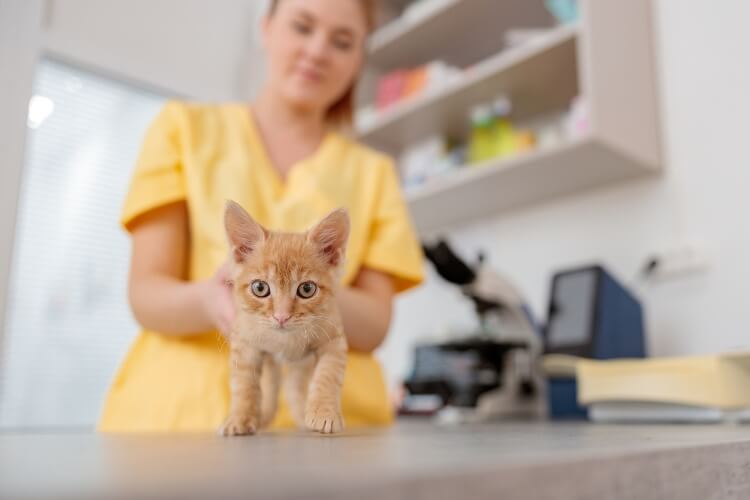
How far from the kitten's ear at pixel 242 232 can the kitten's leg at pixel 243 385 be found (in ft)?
0.28

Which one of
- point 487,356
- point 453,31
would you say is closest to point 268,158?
point 487,356

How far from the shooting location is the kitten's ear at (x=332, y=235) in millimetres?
477

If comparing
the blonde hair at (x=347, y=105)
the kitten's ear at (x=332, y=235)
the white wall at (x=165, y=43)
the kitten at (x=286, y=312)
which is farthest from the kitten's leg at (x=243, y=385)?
the white wall at (x=165, y=43)

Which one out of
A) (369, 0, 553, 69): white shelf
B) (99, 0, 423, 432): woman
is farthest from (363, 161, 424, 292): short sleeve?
(369, 0, 553, 69): white shelf

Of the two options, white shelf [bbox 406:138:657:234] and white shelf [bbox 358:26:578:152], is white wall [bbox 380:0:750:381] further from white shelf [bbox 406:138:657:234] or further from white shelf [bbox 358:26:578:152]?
white shelf [bbox 358:26:578:152]

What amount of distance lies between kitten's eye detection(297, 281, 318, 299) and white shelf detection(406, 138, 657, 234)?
97 cm

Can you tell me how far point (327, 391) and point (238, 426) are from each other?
83 millimetres

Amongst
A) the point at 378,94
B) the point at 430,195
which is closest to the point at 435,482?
the point at 430,195

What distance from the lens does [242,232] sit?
472 mm

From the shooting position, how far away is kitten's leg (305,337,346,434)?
1.58ft

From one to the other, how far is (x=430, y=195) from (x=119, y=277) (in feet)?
3.21

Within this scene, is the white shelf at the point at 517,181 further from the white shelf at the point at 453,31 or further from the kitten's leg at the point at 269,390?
the kitten's leg at the point at 269,390

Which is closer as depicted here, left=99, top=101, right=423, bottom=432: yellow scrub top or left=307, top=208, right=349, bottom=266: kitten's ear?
left=307, top=208, right=349, bottom=266: kitten's ear

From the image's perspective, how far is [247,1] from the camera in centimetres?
114
